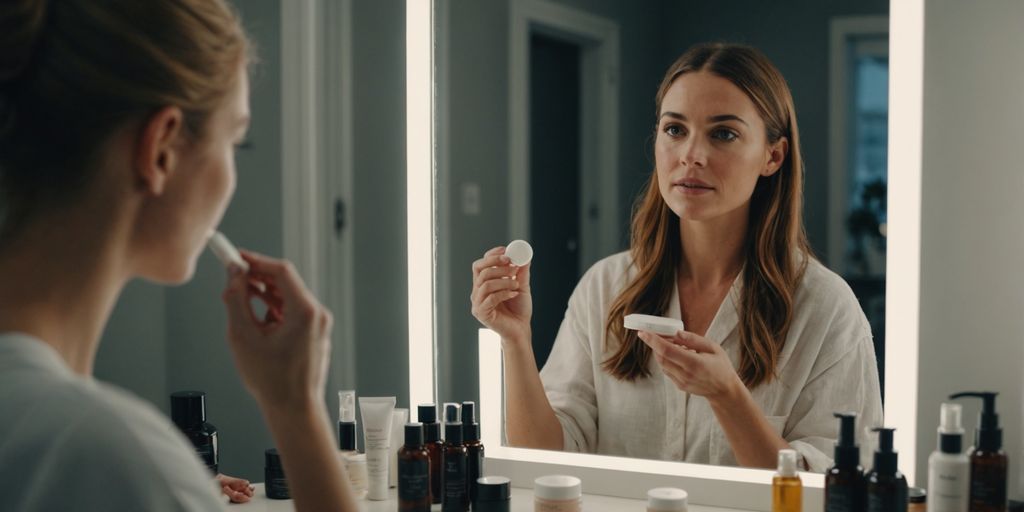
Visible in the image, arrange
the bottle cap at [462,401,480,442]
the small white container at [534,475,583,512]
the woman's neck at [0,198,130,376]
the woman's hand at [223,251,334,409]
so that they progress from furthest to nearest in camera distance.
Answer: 1. the bottle cap at [462,401,480,442]
2. the small white container at [534,475,583,512]
3. the woman's hand at [223,251,334,409]
4. the woman's neck at [0,198,130,376]

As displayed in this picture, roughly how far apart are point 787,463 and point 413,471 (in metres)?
0.44

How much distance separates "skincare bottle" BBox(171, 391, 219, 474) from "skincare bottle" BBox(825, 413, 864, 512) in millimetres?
768

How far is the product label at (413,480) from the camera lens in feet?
3.74

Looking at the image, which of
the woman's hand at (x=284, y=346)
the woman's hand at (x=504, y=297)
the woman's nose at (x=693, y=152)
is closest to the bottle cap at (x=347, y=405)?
the woman's hand at (x=504, y=297)

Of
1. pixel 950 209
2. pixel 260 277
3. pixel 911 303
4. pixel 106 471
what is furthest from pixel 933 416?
pixel 106 471

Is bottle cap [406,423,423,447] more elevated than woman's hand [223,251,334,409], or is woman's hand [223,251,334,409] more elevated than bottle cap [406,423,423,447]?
woman's hand [223,251,334,409]

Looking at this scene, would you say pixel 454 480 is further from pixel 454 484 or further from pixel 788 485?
pixel 788 485

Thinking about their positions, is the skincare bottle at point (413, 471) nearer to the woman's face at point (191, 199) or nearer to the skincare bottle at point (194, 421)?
the skincare bottle at point (194, 421)

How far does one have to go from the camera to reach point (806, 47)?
1.11 m

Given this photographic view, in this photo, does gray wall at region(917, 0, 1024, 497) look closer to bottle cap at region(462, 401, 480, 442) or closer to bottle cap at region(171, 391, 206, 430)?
bottle cap at region(462, 401, 480, 442)

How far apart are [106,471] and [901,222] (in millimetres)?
901

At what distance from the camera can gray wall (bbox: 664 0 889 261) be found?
1.10 meters

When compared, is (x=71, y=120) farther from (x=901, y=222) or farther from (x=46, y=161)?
(x=901, y=222)

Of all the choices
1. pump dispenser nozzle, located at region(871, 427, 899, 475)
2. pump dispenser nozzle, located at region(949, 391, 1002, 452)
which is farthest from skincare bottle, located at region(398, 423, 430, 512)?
pump dispenser nozzle, located at region(949, 391, 1002, 452)
